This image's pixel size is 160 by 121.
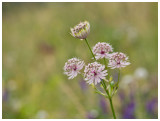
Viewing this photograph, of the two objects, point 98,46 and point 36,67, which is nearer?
point 98,46

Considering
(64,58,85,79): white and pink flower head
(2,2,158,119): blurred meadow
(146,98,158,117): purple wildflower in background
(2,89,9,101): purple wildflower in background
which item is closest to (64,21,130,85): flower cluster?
(64,58,85,79): white and pink flower head

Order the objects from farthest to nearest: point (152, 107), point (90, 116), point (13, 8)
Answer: point (13, 8)
point (152, 107)
point (90, 116)

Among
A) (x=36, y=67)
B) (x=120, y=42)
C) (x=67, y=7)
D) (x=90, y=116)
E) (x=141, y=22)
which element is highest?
(x=67, y=7)

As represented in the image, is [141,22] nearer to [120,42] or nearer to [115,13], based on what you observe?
[115,13]

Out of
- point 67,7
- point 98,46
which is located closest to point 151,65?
point 67,7

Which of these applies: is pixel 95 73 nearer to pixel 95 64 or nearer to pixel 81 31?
pixel 95 64

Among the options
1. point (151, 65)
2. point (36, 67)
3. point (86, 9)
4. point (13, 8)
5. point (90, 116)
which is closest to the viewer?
point (90, 116)
